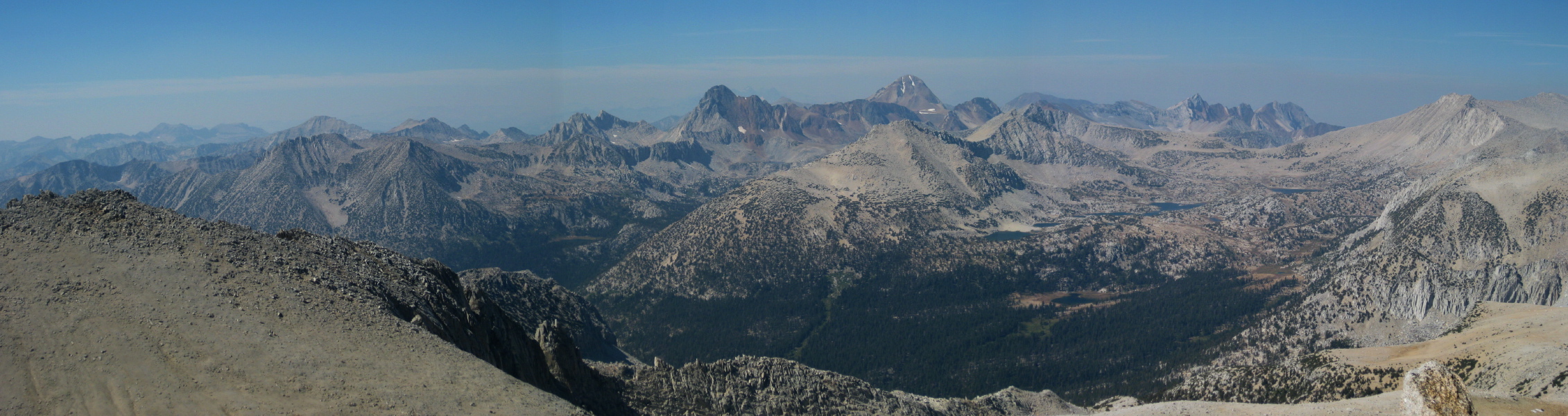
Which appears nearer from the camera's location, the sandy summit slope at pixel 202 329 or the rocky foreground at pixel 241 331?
the sandy summit slope at pixel 202 329

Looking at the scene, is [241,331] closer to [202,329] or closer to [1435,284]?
[202,329]

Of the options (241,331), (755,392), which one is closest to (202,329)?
(241,331)

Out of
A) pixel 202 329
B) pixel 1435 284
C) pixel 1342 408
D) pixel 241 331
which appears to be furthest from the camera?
pixel 1435 284

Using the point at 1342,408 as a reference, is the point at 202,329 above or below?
above

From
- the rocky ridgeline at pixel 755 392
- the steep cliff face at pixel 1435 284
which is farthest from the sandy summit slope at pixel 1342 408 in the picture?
the steep cliff face at pixel 1435 284

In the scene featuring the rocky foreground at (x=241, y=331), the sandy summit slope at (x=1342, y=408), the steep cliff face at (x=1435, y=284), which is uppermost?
the rocky foreground at (x=241, y=331)

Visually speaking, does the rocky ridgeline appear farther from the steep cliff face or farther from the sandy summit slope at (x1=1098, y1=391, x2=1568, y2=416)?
the steep cliff face

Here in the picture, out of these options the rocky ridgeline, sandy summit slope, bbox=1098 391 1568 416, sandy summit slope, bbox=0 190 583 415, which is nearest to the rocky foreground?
sandy summit slope, bbox=0 190 583 415

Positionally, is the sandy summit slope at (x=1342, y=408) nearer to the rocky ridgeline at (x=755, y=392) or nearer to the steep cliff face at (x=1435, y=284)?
the rocky ridgeline at (x=755, y=392)

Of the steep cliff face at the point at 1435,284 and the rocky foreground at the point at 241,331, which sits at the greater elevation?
the rocky foreground at the point at 241,331
